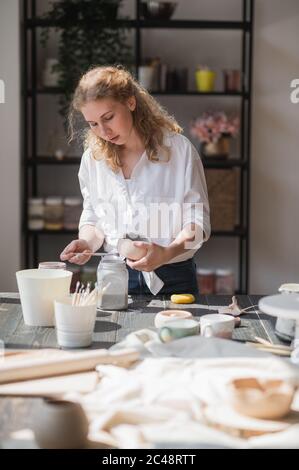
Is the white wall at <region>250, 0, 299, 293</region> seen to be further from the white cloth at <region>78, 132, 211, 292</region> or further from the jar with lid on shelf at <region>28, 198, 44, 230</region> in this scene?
the white cloth at <region>78, 132, 211, 292</region>

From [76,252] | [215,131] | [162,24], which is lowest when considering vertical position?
[76,252]

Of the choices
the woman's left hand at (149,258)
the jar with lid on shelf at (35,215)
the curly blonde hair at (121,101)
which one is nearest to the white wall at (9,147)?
the jar with lid on shelf at (35,215)

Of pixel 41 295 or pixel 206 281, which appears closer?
pixel 41 295

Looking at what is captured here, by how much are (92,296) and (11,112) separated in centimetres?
299

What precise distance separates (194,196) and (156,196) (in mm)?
155

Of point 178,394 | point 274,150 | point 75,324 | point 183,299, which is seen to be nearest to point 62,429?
point 178,394

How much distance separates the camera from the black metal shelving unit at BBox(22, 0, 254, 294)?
15.1 ft

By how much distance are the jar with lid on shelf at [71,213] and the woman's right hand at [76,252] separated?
7.22 ft

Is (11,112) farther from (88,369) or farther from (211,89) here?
(88,369)

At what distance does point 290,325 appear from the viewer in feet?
5.97

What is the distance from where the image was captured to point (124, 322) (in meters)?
2.01

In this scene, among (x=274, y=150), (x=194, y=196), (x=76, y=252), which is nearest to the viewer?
(x=76, y=252)

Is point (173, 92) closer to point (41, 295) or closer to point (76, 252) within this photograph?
point (76, 252)
